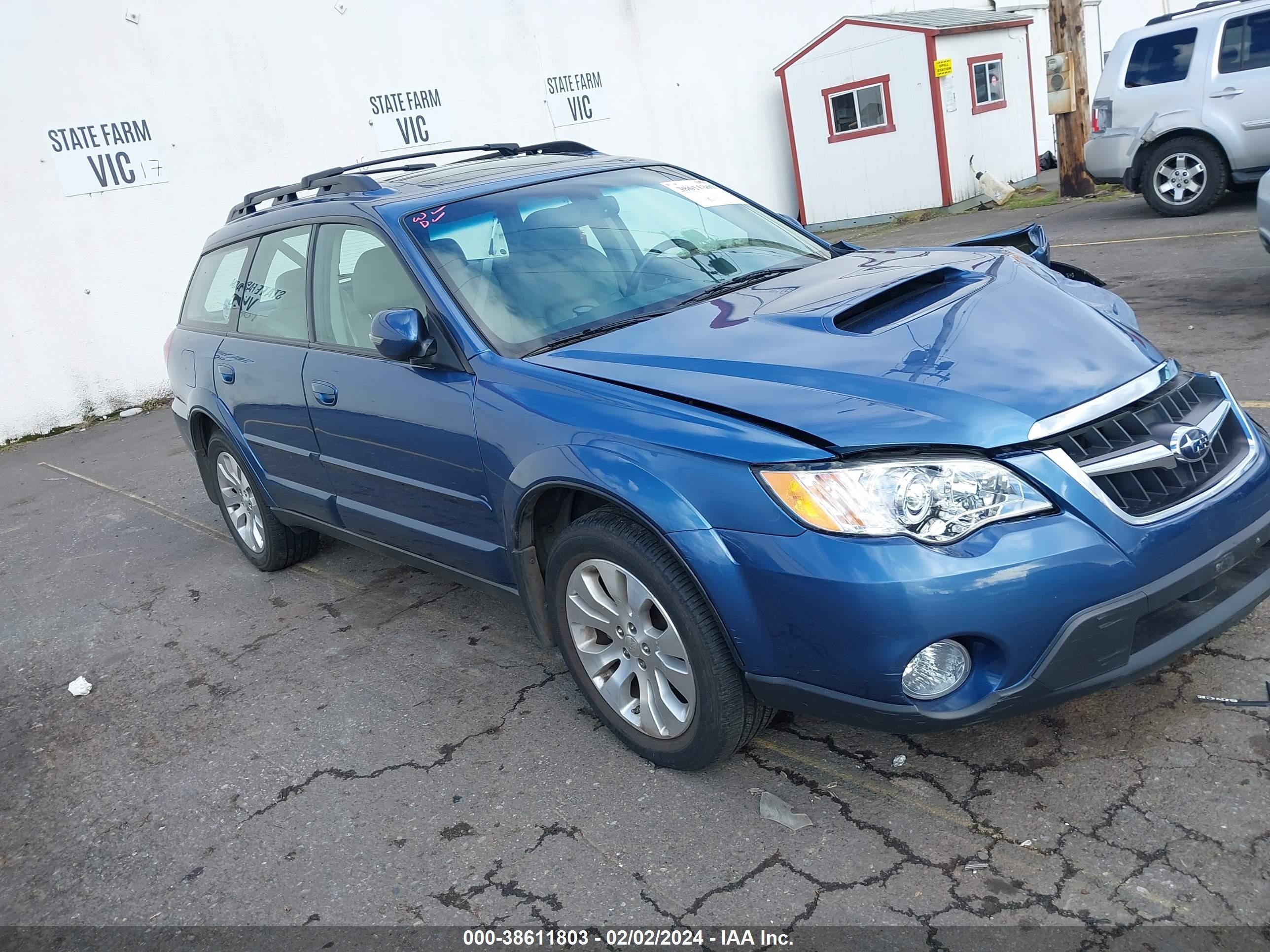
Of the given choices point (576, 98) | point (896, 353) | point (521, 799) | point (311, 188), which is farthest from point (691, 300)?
point (576, 98)

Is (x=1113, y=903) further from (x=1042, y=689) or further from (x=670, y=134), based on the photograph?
(x=670, y=134)

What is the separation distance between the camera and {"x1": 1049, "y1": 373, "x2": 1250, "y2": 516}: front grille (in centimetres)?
254

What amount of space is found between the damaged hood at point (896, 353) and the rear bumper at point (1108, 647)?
0.49m

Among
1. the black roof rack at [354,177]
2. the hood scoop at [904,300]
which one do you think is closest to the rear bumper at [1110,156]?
the black roof rack at [354,177]

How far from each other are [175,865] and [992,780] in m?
2.37

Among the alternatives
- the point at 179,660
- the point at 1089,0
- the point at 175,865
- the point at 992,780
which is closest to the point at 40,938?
the point at 175,865

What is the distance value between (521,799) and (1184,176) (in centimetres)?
1030

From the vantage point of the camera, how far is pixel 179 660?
461 cm

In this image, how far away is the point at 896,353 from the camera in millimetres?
2799

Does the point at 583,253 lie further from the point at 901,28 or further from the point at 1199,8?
the point at 901,28

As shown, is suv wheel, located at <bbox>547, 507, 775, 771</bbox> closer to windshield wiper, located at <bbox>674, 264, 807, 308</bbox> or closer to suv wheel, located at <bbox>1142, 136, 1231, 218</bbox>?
windshield wiper, located at <bbox>674, 264, 807, 308</bbox>

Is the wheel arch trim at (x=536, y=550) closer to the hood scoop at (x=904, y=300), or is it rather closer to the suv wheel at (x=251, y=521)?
the hood scoop at (x=904, y=300)

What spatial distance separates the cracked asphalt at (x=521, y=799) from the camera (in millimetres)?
2535

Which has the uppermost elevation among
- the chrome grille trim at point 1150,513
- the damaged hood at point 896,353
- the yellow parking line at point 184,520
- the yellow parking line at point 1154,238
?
the damaged hood at point 896,353
